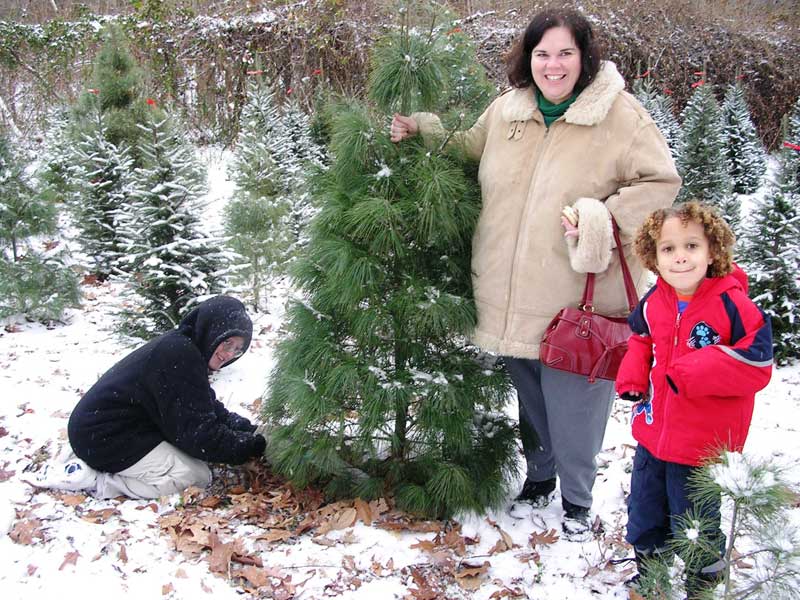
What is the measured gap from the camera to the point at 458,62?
112 inches

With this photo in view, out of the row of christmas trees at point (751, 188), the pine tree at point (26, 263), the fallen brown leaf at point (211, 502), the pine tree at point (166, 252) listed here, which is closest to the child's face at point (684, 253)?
the fallen brown leaf at point (211, 502)

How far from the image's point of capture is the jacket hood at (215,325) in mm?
3232

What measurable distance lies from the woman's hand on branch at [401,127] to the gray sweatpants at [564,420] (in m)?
1.17

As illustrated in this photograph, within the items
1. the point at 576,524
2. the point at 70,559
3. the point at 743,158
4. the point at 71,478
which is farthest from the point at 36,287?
the point at 743,158

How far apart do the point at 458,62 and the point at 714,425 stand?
1887mm

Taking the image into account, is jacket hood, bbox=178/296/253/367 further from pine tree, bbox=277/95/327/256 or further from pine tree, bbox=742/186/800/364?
pine tree, bbox=742/186/800/364

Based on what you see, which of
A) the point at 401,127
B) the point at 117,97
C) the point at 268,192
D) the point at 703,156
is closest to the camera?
the point at 401,127

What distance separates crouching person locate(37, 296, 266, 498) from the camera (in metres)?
3.15

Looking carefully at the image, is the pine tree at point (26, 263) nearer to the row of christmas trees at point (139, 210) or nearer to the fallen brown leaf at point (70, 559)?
the row of christmas trees at point (139, 210)

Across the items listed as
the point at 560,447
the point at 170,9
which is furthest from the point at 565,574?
the point at 170,9

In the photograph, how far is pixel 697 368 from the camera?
2.00m

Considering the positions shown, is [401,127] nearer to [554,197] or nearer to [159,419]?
[554,197]

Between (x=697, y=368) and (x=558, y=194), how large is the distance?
0.91m

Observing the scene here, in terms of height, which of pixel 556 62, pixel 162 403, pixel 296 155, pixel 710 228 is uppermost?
pixel 556 62
